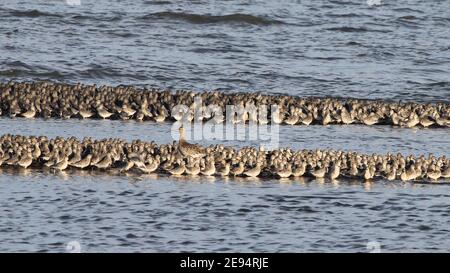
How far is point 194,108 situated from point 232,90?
4.93 meters

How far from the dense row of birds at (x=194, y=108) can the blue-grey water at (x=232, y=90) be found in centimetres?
70

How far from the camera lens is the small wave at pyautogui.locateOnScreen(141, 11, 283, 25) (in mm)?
48344

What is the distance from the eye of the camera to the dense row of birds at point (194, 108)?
1116 inches

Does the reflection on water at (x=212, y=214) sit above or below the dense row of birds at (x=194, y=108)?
below

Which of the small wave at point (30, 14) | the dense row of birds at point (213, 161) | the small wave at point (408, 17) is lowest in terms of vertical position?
the dense row of birds at point (213, 161)

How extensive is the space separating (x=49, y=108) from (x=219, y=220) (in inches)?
410

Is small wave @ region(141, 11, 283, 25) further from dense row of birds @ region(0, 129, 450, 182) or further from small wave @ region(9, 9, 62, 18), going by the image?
dense row of birds @ region(0, 129, 450, 182)

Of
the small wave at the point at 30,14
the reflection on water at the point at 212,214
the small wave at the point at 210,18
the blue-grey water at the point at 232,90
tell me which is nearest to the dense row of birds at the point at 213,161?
Result: the reflection on water at the point at 212,214

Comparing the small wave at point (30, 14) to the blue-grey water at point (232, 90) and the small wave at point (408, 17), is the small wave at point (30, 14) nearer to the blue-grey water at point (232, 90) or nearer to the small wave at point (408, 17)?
the blue-grey water at point (232, 90)

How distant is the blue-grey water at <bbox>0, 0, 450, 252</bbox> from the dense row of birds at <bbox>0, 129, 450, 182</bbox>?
1.51 ft

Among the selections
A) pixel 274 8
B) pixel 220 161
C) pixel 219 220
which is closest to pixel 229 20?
pixel 274 8

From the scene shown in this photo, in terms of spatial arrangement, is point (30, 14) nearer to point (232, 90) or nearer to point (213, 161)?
point (232, 90)

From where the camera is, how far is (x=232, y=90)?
110ft

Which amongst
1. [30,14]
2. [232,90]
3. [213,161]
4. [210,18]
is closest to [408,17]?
[210,18]
